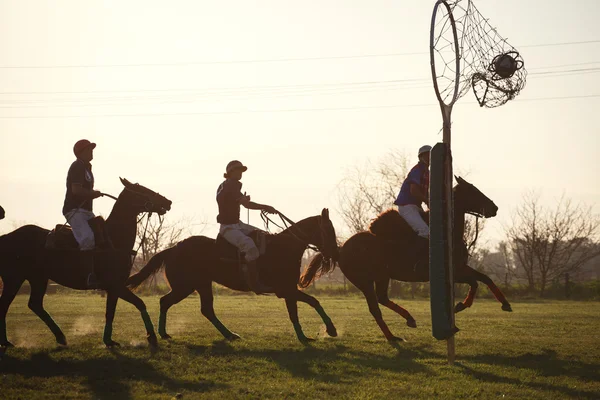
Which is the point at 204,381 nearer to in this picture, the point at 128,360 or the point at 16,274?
the point at 128,360

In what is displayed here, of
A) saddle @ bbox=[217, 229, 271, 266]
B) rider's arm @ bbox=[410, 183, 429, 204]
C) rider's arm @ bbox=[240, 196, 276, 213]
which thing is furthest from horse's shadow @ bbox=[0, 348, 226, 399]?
rider's arm @ bbox=[410, 183, 429, 204]

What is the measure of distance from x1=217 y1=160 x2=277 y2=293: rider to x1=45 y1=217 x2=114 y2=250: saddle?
2.22 meters

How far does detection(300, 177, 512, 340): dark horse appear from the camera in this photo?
1492 centimetres

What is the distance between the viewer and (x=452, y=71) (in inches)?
496

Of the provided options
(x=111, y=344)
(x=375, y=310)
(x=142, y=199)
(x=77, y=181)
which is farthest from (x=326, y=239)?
(x=77, y=181)

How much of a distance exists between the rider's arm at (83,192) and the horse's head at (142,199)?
638mm

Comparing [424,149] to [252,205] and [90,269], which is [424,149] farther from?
[90,269]

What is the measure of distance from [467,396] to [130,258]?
7101 millimetres

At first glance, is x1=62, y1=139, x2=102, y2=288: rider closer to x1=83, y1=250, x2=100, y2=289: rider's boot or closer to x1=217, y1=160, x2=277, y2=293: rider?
x1=83, y1=250, x2=100, y2=289: rider's boot

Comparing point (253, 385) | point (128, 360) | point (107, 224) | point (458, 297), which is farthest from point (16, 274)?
point (458, 297)

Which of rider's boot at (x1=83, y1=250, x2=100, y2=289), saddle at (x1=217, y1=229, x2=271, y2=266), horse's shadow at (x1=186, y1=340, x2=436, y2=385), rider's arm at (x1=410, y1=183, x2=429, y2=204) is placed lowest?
horse's shadow at (x1=186, y1=340, x2=436, y2=385)

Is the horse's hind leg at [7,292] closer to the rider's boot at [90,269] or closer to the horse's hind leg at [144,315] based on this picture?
the rider's boot at [90,269]

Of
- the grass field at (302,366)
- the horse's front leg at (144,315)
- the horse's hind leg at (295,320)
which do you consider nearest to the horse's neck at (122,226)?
the horse's front leg at (144,315)

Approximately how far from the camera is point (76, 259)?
13734mm
